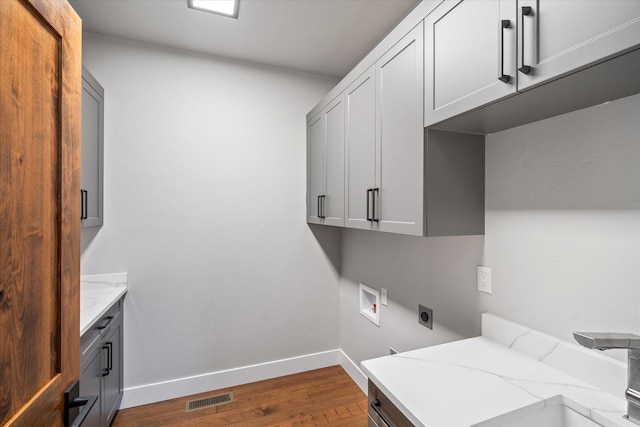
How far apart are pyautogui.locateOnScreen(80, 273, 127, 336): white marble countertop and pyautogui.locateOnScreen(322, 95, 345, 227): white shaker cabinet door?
5.10ft

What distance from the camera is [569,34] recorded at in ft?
2.71

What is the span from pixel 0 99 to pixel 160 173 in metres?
1.81

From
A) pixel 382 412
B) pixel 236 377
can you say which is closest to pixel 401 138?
pixel 382 412

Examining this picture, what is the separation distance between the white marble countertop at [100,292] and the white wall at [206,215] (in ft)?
0.24

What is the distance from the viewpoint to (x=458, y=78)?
1174 mm

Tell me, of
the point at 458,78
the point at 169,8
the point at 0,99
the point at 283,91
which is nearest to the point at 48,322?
the point at 0,99

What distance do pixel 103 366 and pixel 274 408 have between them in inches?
46.7

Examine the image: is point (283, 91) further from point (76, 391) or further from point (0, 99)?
point (76, 391)

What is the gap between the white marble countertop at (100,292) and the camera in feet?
5.94

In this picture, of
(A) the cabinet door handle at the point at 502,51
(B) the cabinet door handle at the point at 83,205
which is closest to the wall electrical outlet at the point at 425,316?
(A) the cabinet door handle at the point at 502,51

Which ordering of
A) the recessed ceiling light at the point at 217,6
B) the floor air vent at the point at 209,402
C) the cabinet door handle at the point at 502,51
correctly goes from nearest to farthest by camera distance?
A: the cabinet door handle at the point at 502,51 → the recessed ceiling light at the point at 217,6 → the floor air vent at the point at 209,402

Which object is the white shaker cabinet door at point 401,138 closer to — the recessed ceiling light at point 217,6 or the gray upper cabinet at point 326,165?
the gray upper cabinet at point 326,165

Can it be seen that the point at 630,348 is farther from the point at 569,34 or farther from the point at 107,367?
the point at 107,367

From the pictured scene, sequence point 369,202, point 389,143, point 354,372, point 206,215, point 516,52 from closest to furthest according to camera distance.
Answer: point 516,52 < point 389,143 < point 369,202 < point 206,215 < point 354,372
